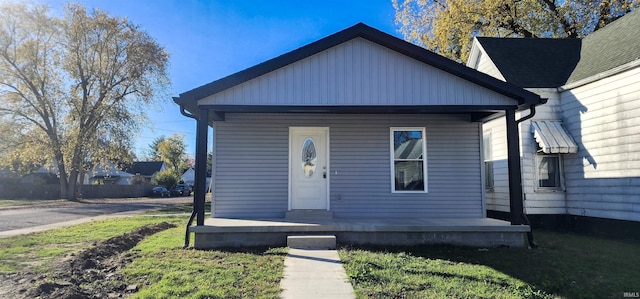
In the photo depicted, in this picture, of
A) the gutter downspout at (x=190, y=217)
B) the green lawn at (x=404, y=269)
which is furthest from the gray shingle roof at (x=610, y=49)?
the gutter downspout at (x=190, y=217)

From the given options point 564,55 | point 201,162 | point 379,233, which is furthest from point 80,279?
point 564,55

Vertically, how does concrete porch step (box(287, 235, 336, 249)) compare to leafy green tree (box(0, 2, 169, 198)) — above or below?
below

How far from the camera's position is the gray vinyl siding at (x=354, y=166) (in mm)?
7938

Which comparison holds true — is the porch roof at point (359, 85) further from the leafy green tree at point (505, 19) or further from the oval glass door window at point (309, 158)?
the leafy green tree at point (505, 19)

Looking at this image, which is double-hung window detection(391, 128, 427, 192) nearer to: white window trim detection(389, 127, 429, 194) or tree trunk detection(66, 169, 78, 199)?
white window trim detection(389, 127, 429, 194)

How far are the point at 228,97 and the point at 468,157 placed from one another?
5.38 metres

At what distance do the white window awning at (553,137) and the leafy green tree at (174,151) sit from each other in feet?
161

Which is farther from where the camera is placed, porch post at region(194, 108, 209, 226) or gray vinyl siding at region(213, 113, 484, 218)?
gray vinyl siding at region(213, 113, 484, 218)

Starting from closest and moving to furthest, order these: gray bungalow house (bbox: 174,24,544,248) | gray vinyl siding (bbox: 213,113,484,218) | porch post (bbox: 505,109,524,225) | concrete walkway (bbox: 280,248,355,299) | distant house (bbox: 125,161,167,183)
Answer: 1. concrete walkway (bbox: 280,248,355,299)
2. porch post (bbox: 505,109,524,225)
3. gray bungalow house (bbox: 174,24,544,248)
4. gray vinyl siding (bbox: 213,113,484,218)
5. distant house (bbox: 125,161,167,183)

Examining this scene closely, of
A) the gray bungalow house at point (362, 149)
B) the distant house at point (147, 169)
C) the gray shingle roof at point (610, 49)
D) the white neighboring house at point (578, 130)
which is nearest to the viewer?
the gray bungalow house at point (362, 149)

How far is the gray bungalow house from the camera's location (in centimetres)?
676

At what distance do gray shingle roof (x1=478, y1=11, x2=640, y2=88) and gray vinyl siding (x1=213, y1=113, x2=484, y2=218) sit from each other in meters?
2.93

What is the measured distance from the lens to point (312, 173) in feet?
26.7

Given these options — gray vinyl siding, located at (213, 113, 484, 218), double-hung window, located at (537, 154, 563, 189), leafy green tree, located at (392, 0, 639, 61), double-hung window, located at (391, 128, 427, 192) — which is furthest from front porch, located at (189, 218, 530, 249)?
leafy green tree, located at (392, 0, 639, 61)
